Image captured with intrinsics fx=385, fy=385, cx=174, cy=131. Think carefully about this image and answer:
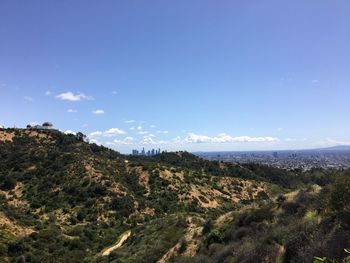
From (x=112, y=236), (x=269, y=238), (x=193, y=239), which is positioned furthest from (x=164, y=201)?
(x=269, y=238)

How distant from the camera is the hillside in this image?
12.8 m

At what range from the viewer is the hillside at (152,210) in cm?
1284

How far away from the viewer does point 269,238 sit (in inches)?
536

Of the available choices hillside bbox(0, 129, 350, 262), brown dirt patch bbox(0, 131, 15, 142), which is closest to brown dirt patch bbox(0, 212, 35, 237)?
hillside bbox(0, 129, 350, 262)

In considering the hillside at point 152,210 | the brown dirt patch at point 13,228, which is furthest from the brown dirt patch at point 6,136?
the brown dirt patch at point 13,228

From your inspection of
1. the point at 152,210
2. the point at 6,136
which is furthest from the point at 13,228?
the point at 6,136

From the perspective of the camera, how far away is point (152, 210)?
54688 millimetres

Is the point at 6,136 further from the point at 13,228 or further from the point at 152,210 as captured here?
the point at 13,228

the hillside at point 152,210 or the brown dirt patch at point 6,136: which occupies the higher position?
the brown dirt patch at point 6,136

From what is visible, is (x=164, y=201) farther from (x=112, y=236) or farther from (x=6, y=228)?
(x=6, y=228)

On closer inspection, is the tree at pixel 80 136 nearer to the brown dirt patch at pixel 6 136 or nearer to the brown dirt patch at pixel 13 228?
the brown dirt patch at pixel 6 136

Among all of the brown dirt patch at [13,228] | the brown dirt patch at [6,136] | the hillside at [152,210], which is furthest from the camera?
the brown dirt patch at [6,136]

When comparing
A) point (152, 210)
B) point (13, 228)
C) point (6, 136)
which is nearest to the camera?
point (13, 228)

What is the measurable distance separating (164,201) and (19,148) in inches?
1540
